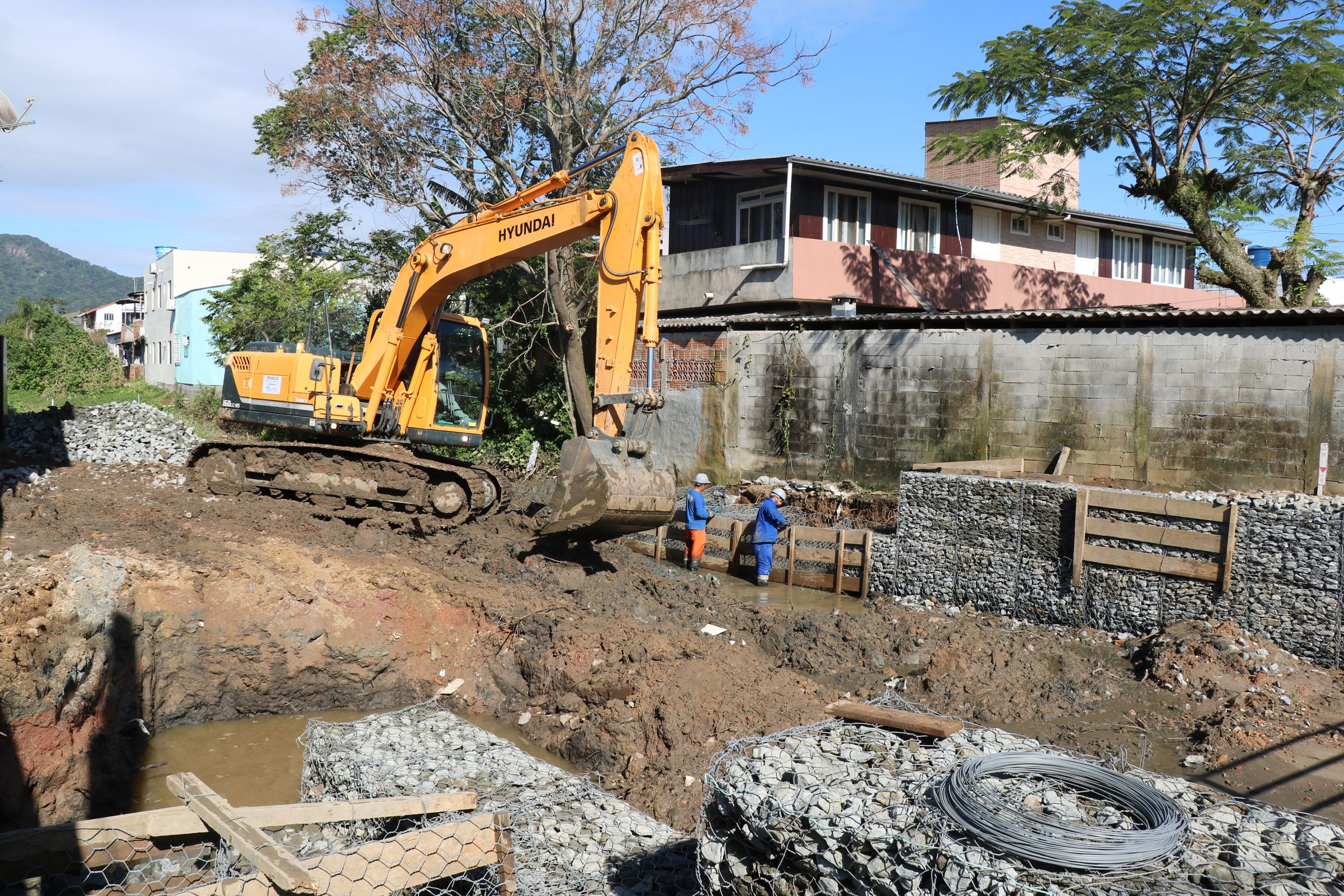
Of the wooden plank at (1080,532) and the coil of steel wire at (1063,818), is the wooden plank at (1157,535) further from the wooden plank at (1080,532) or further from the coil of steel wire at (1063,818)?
the coil of steel wire at (1063,818)

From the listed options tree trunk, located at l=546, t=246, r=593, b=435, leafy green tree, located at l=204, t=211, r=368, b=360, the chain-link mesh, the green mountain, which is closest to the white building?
leafy green tree, located at l=204, t=211, r=368, b=360

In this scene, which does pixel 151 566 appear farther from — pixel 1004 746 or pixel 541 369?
pixel 541 369

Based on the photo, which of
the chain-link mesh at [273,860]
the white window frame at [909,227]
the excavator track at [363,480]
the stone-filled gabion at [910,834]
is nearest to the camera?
the stone-filled gabion at [910,834]

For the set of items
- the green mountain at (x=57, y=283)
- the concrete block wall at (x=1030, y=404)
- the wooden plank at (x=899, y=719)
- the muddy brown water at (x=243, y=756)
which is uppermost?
the green mountain at (x=57, y=283)

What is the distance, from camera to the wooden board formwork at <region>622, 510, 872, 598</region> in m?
12.4

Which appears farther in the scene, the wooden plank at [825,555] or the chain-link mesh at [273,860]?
the wooden plank at [825,555]

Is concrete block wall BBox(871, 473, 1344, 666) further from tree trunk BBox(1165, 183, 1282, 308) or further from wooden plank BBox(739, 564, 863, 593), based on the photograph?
tree trunk BBox(1165, 183, 1282, 308)

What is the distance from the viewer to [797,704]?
7363 mm

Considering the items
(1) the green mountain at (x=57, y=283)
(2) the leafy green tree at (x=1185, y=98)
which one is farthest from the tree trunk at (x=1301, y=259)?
(1) the green mountain at (x=57, y=283)

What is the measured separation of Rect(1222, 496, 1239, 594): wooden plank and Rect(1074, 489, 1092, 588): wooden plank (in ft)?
4.66

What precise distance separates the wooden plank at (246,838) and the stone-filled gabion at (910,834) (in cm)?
173

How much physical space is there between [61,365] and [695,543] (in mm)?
33077

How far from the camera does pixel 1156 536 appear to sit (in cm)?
1002

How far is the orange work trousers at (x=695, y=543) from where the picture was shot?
13.3 m
